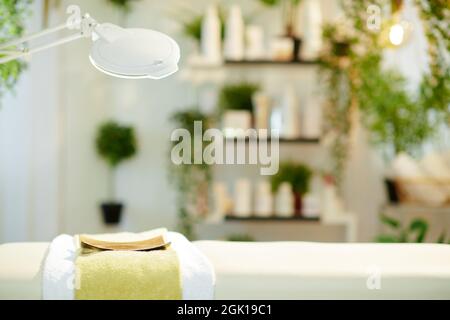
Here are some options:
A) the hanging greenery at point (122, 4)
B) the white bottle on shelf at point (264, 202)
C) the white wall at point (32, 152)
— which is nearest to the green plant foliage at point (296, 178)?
the white bottle on shelf at point (264, 202)

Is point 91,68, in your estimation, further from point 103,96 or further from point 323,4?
point 323,4

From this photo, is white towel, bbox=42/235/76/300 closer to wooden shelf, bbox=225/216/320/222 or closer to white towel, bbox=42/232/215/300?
white towel, bbox=42/232/215/300

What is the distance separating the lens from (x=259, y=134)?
4.35 meters

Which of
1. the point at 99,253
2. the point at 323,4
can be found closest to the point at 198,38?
the point at 323,4

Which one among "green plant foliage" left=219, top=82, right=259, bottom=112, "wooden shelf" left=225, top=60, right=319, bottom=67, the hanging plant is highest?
the hanging plant

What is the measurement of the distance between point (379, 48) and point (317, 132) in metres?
0.62

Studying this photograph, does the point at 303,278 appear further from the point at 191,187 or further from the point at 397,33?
the point at 191,187

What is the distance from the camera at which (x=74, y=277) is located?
1683 millimetres

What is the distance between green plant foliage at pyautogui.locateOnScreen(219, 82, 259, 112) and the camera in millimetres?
4371

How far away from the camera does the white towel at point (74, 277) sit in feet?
5.41

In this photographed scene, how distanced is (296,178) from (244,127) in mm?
442

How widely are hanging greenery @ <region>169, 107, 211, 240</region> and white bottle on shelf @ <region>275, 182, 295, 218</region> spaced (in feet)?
1.47

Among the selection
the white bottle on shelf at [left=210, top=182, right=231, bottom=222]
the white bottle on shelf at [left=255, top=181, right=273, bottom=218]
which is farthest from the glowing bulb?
the white bottle on shelf at [left=210, top=182, right=231, bottom=222]

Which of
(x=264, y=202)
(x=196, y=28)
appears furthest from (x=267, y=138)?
(x=196, y=28)
